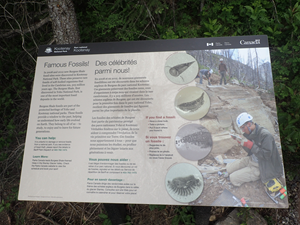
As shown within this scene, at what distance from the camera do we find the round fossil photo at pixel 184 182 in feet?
6.31

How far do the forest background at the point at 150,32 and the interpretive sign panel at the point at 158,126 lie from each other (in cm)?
78

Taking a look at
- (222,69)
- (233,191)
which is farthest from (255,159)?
(222,69)

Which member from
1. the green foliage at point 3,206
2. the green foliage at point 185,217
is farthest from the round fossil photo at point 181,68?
the green foliage at point 3,206

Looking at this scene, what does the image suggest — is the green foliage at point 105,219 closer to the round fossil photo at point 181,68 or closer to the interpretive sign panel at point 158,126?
the interpretive sign panel at point 158,126

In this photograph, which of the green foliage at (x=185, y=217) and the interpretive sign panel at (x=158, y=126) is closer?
the interpretive sign panel at (x=158, y=126)

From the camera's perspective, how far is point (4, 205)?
11.3ft

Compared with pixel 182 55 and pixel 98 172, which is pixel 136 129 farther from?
pixel 182 55

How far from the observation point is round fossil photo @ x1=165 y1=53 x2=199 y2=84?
2.20 meters

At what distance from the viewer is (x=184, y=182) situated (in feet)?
6.39

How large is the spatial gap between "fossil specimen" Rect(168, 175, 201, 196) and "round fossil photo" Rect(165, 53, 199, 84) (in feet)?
3.47

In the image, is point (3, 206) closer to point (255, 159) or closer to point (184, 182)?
point (184, 182)

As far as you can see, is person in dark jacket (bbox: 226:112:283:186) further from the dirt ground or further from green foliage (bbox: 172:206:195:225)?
green foliage (bbox: 172:206:195:225)

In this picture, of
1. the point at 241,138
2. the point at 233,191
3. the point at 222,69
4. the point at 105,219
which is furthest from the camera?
the point at 105,219

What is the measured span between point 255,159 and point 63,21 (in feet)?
10.3
